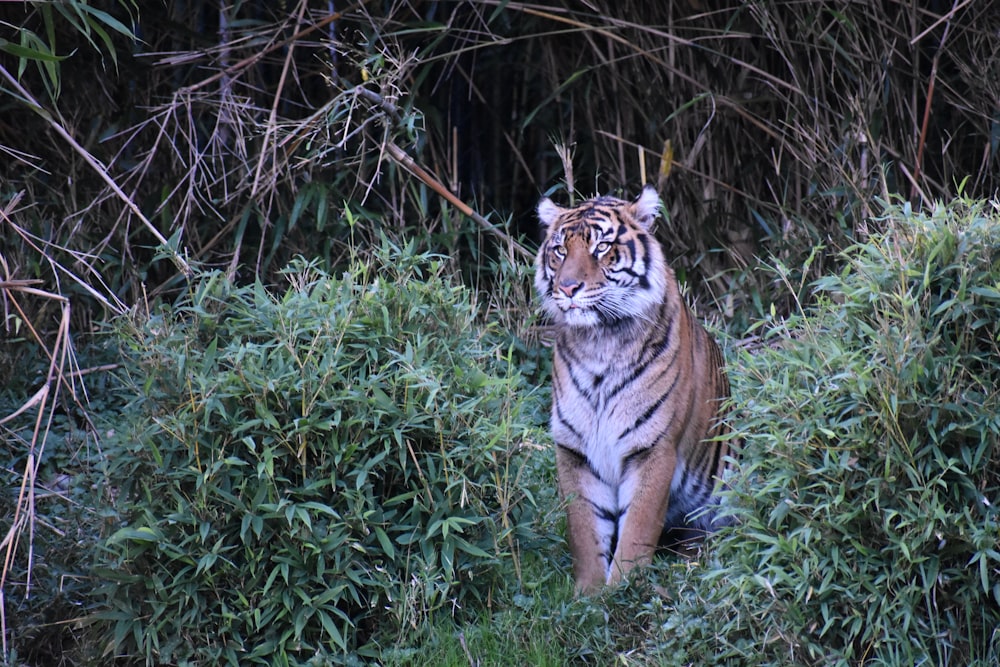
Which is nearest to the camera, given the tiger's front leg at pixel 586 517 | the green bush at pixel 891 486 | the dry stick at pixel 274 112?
the green bush at pixel 891 486

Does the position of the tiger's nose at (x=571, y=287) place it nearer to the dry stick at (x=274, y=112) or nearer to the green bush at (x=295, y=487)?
the green bush at (x=295, y=487)

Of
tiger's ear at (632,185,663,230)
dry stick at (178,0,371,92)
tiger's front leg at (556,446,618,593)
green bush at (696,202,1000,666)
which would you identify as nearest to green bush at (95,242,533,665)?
tiger's front leg at (556,446,618,593)

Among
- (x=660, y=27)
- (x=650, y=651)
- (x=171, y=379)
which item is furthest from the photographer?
(x=660, y=27)

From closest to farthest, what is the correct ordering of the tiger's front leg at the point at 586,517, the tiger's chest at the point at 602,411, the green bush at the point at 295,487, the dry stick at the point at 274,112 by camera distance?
the green bush at the point at 295,487, the tiger's front leg at the point at 586,517, the tiger's chest at the point at 602,411, the dry stick at the point at 274,112

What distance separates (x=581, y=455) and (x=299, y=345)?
1.12m

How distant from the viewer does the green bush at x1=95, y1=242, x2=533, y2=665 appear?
362cm

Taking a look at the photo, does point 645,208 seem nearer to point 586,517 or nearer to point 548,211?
point 548,211

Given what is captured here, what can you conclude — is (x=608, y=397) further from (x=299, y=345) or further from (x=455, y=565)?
(x=299, y=345)

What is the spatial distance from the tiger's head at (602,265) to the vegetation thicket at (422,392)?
352 millimetres

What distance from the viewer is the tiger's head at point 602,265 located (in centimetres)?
436

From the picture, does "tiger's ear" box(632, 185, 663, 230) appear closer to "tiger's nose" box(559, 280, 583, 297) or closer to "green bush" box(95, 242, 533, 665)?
"tiger's nose" box(559, 280, 583, 297)

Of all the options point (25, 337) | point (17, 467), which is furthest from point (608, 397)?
point (25, 337)

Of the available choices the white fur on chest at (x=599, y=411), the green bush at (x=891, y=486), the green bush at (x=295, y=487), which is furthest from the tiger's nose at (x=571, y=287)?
the green bush at (x=891, y=486)

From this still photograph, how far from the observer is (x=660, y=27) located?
6266mm
